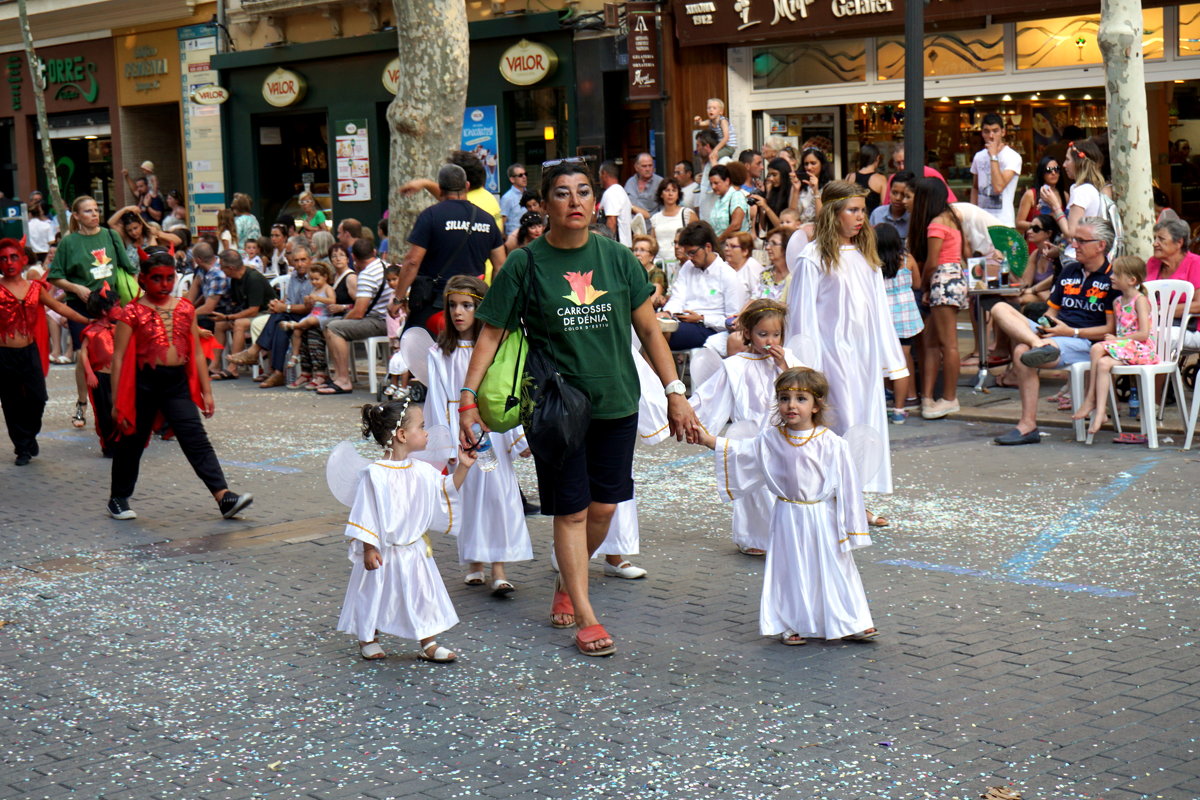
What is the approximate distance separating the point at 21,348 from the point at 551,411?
6970mm

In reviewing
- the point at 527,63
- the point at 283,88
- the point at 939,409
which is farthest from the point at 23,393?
the point at 283,88

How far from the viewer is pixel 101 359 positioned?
11.6 m

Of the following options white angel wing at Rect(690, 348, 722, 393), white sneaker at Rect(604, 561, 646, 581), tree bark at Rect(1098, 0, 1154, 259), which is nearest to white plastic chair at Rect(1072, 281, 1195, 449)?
tree bark at Rect(1098, 0, 1154, 259)

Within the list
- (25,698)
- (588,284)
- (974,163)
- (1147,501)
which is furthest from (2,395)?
(974,163)

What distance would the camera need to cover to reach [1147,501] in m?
8.49

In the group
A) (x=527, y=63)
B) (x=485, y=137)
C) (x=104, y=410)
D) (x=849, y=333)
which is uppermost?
(x=527, y=63)

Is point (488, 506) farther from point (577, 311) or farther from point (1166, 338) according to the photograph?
point (1166, 338)

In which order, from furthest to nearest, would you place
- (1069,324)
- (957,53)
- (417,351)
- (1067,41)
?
1. (957,53)
2. (1067,41)
3. (1069,324)
4. (417,351)

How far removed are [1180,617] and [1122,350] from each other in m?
4.58

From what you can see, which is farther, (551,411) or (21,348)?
(21,348)

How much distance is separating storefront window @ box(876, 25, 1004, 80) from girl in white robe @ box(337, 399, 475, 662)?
12615mm

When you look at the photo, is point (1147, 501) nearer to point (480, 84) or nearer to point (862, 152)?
point (862, 152)

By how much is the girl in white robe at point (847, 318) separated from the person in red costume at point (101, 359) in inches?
223

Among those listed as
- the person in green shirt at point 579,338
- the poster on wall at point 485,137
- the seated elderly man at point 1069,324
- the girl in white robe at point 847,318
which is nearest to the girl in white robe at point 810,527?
the person in green shirt at point 579,338
